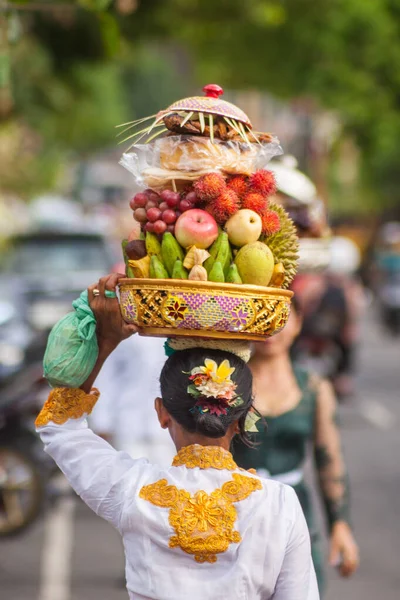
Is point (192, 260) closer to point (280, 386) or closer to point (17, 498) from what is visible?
point (280, 386)

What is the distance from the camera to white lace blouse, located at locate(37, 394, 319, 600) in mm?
2713

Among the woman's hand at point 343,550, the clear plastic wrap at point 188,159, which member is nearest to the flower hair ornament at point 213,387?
the clear plastic wrap at point 188,159

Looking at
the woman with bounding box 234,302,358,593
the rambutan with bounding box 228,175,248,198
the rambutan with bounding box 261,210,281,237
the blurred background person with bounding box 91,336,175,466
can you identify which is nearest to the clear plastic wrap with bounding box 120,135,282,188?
the rambutan with bounding box 228,175,248,198

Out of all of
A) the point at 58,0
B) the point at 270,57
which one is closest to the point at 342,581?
the point at 58,0

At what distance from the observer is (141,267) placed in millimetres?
2732

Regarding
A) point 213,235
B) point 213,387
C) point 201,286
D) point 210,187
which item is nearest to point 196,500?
point 213,387

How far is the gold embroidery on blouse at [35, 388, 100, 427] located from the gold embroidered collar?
28 cm

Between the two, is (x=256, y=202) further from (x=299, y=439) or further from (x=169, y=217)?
(x=299, y=439)

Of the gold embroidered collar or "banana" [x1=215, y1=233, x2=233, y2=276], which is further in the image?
the gold embroidered collar

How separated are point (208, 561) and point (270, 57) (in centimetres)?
2360

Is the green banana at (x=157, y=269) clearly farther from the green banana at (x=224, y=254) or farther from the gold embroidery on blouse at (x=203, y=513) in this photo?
the gold embroidery on blouse at (x=203, y=513)

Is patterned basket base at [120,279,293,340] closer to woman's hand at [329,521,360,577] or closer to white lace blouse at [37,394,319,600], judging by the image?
white lace blouse at [37,394,319,600]

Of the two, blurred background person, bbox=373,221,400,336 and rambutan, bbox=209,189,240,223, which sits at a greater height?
rambutan, bbox=209,189,240,223

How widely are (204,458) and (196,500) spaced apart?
107mm
